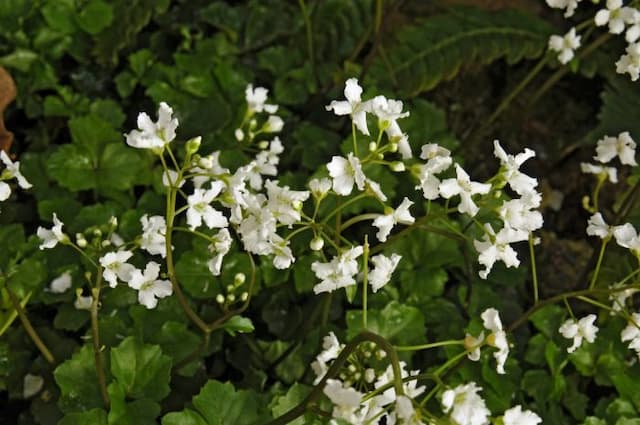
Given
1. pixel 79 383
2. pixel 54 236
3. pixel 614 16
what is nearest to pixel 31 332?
pixel 79 383

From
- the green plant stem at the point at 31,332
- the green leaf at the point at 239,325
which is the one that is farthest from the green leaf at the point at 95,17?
the green leaf at the point at 239,325

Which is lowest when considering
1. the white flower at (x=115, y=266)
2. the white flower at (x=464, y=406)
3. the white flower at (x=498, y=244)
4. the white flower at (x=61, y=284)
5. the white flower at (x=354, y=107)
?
the white flower at (x=61, y=284)

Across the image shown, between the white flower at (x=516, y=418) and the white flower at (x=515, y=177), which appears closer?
the white flower at (x=516, y=418)

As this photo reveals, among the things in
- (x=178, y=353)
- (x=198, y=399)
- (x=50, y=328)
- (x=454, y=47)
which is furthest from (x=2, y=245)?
(x=454, y=47)

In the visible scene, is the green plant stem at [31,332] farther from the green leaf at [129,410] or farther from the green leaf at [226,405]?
the green leaf at [226,405]

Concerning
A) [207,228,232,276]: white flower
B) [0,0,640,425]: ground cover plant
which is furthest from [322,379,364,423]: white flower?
[207,228,232,276]: white flower

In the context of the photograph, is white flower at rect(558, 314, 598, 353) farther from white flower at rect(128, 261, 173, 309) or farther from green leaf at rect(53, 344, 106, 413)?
green leaf at rect(53, 344, 106, 413)

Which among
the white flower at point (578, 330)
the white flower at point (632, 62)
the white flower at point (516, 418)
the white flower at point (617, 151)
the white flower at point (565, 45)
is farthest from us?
the white flower at point (565, 45)
